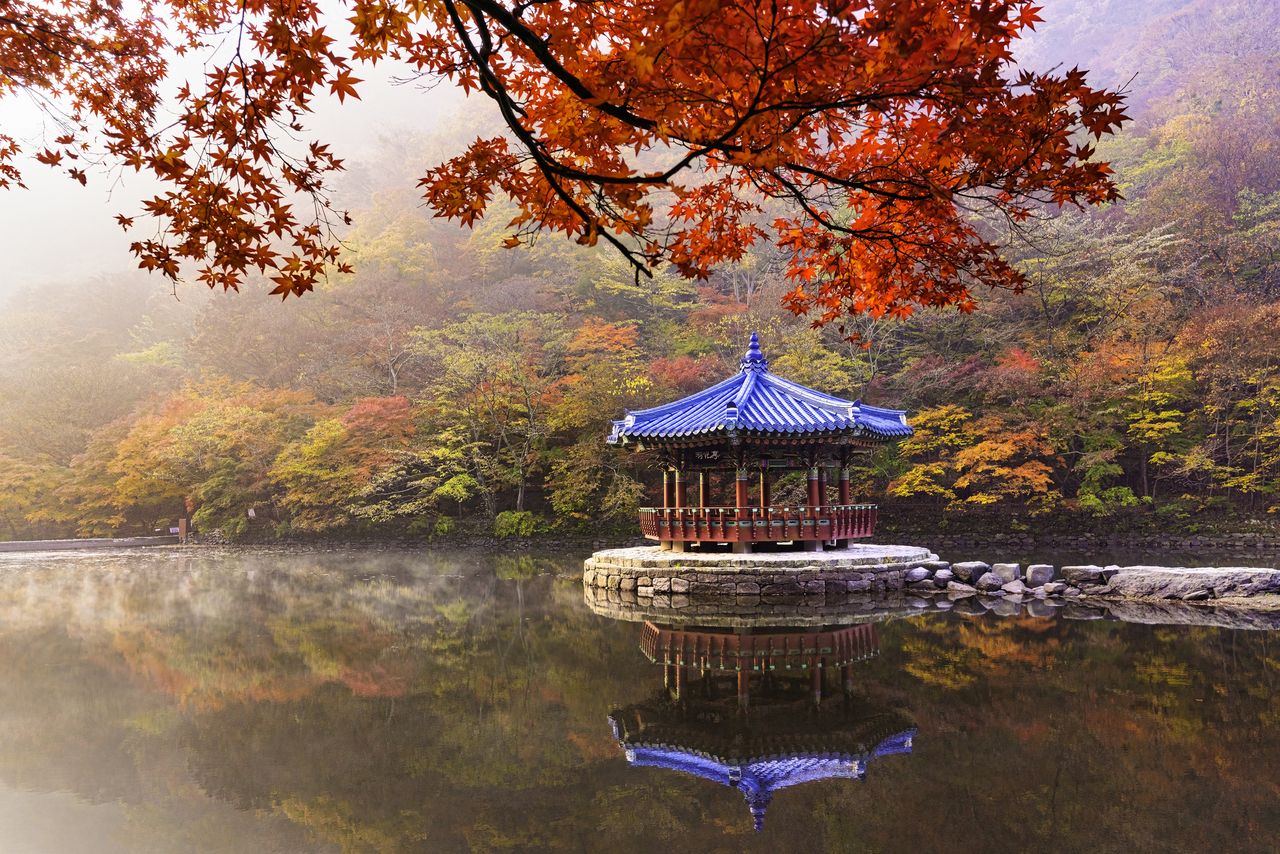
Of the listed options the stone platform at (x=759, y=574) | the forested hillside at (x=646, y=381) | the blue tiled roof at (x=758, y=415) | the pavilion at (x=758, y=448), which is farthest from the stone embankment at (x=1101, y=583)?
the forested hillside at (x=646, y=381)

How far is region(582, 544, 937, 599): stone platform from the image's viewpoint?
11.5 m

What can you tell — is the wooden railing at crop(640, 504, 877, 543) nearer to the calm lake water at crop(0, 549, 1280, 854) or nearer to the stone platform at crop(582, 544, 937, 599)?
the stone platform at crop(582, 544, 937, 599)

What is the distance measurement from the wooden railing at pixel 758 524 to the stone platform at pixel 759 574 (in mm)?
451

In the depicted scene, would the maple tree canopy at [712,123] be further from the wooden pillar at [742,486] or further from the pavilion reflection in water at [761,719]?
the wooden pillar at [742,486]

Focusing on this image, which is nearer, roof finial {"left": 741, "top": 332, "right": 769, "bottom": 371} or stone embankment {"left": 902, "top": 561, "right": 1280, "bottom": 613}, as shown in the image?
stone embankment {"left": 902, "top": 561, "right": 1280, "bottom": 613}

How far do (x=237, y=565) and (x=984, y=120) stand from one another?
19377 millimetres

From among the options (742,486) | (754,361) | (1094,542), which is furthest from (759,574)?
(1094,542)

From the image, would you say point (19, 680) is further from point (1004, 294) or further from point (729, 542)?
point (1004, 294)

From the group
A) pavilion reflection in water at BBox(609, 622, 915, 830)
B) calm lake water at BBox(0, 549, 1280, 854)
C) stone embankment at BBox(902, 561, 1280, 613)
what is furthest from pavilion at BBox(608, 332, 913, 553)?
pavilion reflection in water at BBox(609, 622, 915, 830)

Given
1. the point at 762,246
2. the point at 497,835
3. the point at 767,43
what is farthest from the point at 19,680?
the point at 762,246

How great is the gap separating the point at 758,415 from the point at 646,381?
30.1 feet

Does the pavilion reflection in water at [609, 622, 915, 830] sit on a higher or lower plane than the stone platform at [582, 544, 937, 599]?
lower

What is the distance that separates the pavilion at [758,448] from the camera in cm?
1261

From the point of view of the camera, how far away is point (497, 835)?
12.4ft
